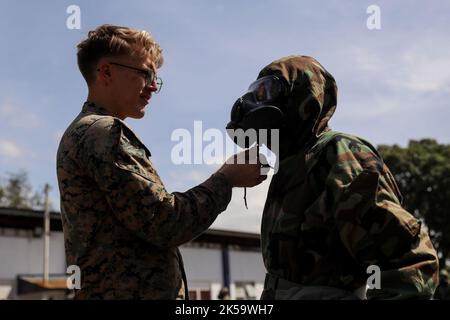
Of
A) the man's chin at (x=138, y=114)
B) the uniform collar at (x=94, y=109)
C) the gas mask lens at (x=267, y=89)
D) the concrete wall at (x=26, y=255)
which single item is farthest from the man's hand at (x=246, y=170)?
the concrete wall at (x=26, y=255)

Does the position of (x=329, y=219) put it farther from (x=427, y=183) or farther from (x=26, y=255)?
(x=427, y=183)

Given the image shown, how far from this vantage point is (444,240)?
3625 cm

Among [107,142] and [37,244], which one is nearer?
[107,142]

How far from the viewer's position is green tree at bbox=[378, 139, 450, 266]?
3619 centimetres

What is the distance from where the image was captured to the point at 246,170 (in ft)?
9.37

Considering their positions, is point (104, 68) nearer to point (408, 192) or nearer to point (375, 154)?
point (375, 154)

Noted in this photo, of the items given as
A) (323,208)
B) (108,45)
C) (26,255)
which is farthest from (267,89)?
(26,255)

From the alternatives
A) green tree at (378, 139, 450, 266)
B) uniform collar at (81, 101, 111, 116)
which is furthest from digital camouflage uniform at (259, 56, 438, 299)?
green tree at (378, 139, 450, 266)

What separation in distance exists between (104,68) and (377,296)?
5.79ft

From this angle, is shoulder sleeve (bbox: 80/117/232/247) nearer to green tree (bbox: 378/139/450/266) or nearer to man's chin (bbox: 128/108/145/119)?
man's chin (bbox: 128/108/145/119)

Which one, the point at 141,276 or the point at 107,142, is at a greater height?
the point at 107,142

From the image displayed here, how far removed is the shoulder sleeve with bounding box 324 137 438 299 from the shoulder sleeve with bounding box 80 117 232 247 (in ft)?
2.28
